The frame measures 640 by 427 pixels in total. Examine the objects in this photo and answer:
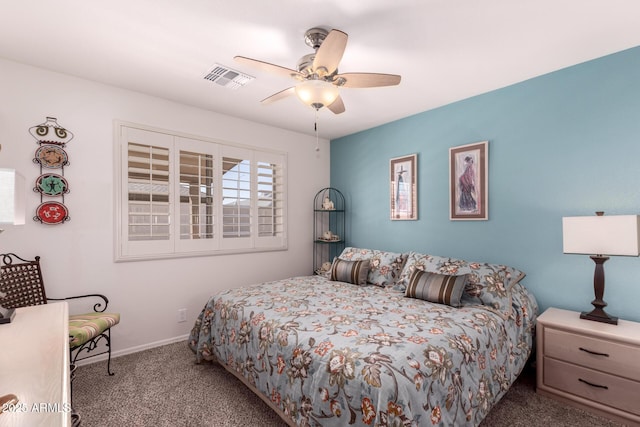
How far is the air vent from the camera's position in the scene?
98.9 inches

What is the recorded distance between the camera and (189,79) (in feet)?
8.86

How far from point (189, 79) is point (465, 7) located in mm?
2227

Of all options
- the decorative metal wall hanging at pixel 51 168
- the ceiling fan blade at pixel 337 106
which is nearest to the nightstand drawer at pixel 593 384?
the ceiling fan blade at pixel 337 106

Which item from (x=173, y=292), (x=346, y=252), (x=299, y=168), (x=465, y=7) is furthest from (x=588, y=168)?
(x=173, y=292)

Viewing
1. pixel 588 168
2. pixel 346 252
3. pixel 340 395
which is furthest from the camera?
pixel 346 252

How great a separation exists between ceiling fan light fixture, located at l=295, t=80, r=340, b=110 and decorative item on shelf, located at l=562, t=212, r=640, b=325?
1.97m

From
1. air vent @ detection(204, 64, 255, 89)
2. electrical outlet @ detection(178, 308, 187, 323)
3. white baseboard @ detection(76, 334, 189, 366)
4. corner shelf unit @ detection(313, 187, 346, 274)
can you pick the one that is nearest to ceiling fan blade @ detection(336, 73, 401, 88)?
air vent @ detection(204, 64, 255, 89)

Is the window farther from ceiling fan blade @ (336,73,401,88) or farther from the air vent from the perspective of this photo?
ceiling fan blade @ (336,73,401,88)

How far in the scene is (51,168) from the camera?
2.57 m

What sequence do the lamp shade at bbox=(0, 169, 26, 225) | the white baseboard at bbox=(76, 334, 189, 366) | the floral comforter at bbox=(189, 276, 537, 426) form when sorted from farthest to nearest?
the white baseboard at bbox=(76, 334, 189, 366) → the floral comforter at bbox=(189, 276, 537, 426) → the lamp shade at bbox=(0, 169, 26, 225)

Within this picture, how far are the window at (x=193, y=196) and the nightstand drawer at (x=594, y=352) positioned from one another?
9.82 ft

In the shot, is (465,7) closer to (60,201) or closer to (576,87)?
(576,87)

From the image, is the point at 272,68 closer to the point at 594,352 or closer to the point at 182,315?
the point at 182,315

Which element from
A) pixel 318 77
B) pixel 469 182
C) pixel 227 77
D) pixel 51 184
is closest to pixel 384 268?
pixel 469 182
